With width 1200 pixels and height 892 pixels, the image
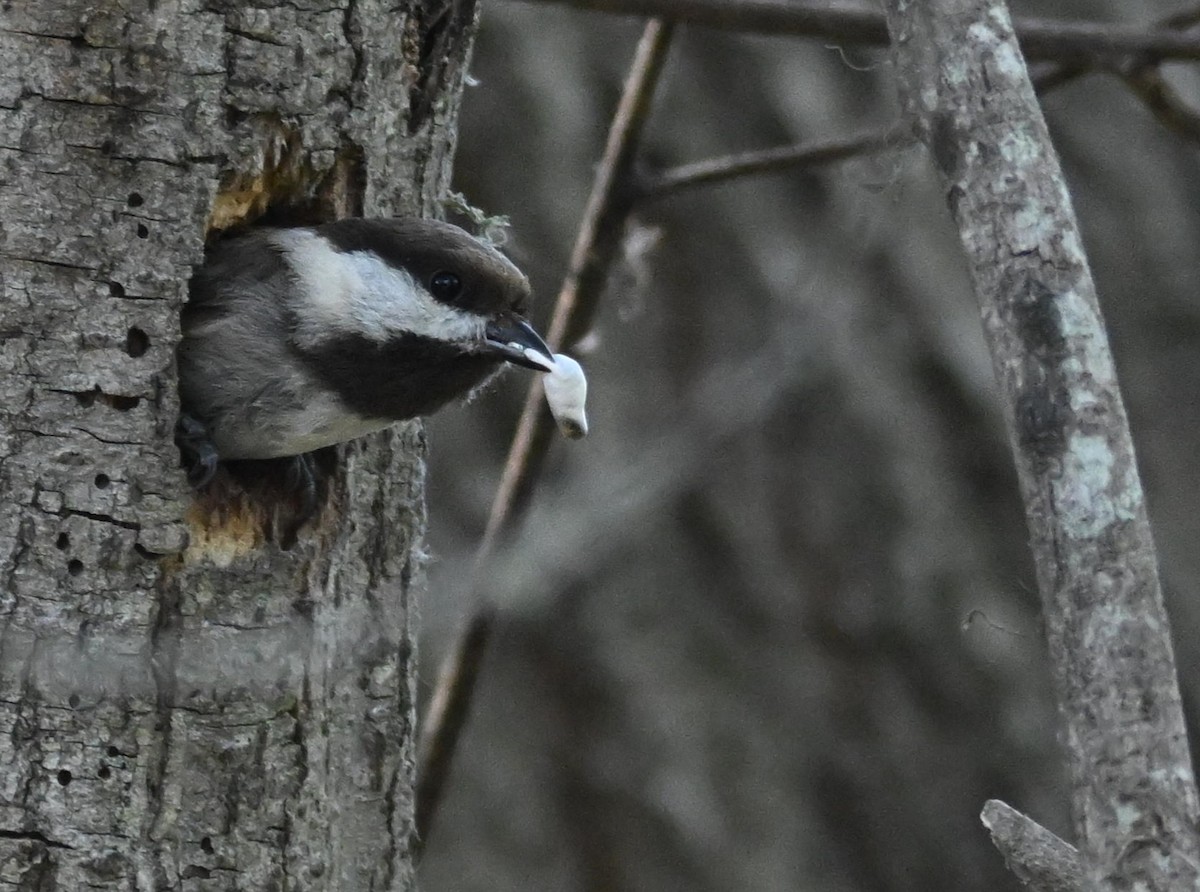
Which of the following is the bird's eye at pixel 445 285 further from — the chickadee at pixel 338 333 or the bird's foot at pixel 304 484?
the bird's foot at pixel 304 484

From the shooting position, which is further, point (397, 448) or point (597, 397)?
point (597, 397)

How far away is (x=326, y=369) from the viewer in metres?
2.68

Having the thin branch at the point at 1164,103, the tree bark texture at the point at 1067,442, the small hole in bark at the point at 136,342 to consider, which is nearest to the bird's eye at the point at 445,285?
the small hole in bark at the point at 136,342

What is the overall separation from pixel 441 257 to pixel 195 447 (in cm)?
50

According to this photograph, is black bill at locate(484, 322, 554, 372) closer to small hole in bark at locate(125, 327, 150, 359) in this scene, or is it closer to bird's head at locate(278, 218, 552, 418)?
bird's head at locate(278, 218, 552, 418)

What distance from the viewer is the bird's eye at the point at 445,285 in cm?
267

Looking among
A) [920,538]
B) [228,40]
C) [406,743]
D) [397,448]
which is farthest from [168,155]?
[920,538]

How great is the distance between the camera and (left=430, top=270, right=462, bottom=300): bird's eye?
8.75 feet

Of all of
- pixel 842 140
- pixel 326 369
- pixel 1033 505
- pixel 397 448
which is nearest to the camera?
pixel 1033 505

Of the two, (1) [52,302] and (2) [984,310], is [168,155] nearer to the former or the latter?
(1) [52,302]

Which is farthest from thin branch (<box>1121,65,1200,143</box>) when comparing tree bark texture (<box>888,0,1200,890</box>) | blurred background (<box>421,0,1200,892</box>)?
tree bark texture (<box>888,0,1200,890</box>)

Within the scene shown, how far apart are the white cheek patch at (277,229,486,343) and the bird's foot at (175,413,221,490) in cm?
24

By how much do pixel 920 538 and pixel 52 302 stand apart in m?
2.90

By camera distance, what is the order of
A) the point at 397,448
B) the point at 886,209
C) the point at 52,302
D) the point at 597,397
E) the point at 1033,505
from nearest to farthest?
the point at 1033,505 → the point at 52,302 → the point at 397,448 → the point at 886,209 → the point at 597,397
